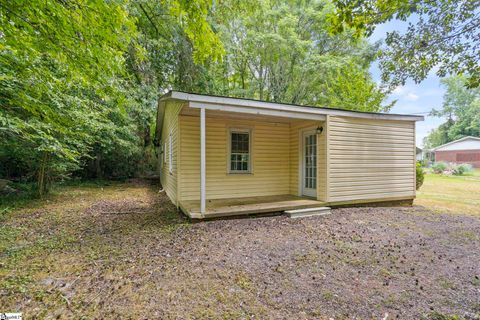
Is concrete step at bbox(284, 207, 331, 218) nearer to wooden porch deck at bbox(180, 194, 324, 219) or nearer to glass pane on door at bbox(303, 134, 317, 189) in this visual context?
wooden porch deck at bbox(180, 194, 324, 219)

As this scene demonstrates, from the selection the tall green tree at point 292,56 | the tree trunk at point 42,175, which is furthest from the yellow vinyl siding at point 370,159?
the tree trunk at point 42,175

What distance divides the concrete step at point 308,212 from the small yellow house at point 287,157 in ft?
0.49

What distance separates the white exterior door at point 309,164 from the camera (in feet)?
21.8

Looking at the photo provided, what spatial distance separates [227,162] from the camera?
21.9 feet

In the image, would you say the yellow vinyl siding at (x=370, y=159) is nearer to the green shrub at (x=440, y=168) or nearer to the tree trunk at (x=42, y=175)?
the tree trunk at (x=42, y=175)

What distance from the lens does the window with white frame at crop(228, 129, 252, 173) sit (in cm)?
681

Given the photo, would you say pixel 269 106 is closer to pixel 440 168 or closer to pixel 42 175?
→ pixel 42 175

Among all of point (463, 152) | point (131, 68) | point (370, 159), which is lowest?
point (370, 159)

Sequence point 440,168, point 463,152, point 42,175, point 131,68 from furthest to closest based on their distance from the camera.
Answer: point 463,152, point 440,168, point 131,68, point 42,175

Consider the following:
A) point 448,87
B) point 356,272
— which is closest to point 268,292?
point 356,272

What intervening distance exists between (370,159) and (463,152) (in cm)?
3323

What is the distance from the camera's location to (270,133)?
724 centimetres


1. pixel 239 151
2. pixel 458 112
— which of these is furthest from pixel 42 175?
pixel 458 112

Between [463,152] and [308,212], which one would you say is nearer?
[308,212]
